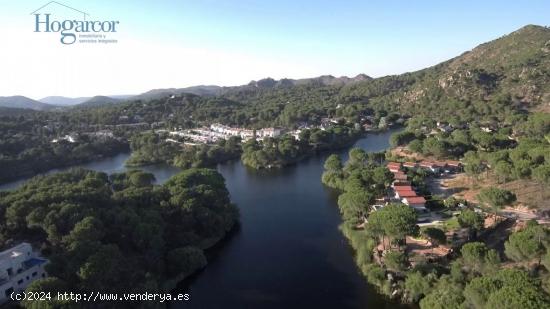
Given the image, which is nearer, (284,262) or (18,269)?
(18,269)

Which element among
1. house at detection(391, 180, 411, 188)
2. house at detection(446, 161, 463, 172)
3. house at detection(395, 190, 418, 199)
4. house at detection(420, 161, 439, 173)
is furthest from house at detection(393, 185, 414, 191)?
house at detection(446, 161, 463, 172)

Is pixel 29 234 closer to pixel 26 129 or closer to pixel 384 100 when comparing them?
pixel 26 129

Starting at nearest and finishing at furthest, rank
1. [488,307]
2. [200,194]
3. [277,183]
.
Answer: [488,307] → [200,194] → [277,183]

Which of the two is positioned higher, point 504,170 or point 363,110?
point 363,110

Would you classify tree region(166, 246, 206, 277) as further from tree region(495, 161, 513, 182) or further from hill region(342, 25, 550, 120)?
hill region(342, 25, 550, 120)

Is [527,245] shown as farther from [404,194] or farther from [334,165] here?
[334,165]

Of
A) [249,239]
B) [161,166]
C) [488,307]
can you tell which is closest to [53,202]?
[249,239]

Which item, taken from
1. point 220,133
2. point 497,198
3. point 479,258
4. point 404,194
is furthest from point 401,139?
point 479,258
